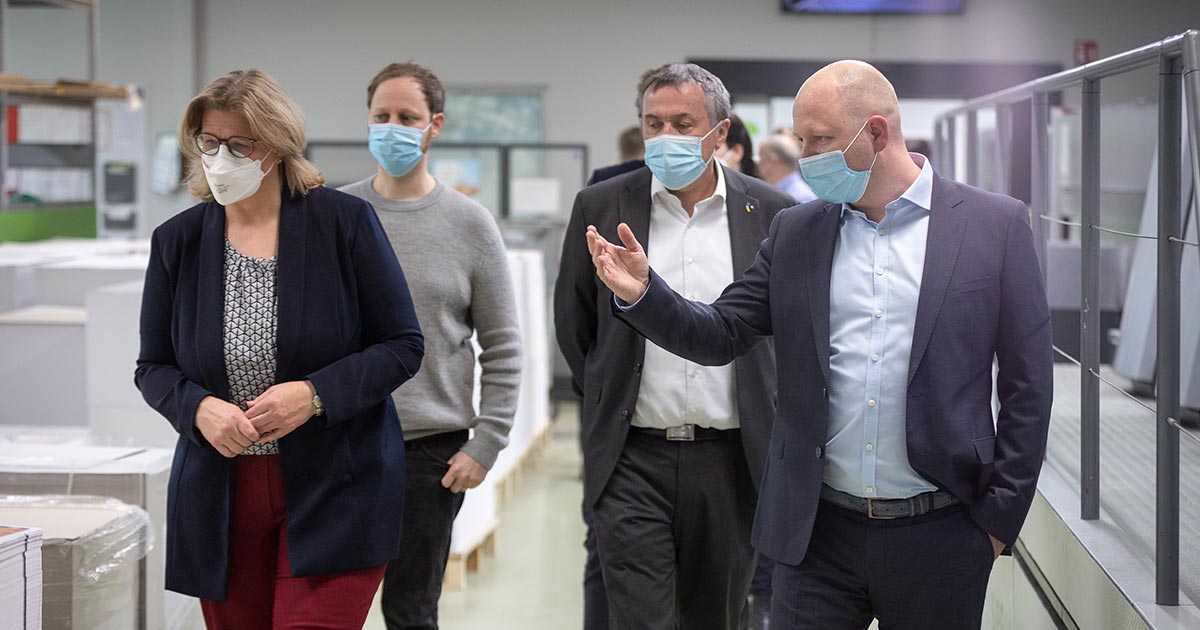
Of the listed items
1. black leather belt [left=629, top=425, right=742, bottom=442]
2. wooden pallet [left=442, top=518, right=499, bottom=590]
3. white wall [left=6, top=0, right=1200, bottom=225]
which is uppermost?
white wall [left=6, top=0, right=1200, bottom=225]

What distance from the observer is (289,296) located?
2.07m

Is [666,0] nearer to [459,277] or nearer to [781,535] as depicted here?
[459,277]

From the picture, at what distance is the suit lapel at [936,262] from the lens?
1.86 meters

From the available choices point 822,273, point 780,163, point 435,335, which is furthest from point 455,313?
point 780,163

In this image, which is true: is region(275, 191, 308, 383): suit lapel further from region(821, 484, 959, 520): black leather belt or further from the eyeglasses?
region(821, 484, 959, 520): black leather belt

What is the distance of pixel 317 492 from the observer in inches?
80.9

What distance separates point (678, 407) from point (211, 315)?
35.9 inches

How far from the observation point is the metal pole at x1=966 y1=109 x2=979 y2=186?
4258mm

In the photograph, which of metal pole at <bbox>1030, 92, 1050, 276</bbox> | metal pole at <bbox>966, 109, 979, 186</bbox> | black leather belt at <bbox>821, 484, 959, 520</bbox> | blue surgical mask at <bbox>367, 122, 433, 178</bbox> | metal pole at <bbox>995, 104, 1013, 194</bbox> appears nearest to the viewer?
black leather belt at <bbox>821, 484, 959, 520</bbox>

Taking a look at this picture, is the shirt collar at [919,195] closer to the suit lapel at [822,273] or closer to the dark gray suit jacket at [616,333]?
the suit lapel at [822,273]

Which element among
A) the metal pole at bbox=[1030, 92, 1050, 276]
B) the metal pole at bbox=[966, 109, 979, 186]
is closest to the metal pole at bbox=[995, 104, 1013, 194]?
the metal pole at bbox=[966, 109, 979, 186]

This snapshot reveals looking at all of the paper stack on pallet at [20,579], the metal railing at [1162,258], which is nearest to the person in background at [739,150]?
the metal railing at [1162,258]

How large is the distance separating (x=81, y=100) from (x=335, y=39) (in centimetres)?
399

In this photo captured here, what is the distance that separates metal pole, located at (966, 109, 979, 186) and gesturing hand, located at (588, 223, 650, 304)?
103 inches
